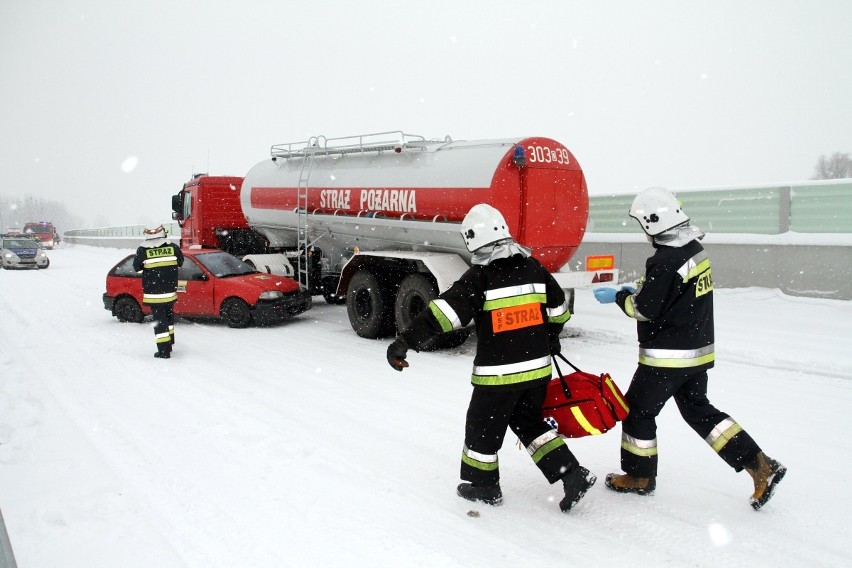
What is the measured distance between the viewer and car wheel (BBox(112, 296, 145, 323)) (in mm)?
11125

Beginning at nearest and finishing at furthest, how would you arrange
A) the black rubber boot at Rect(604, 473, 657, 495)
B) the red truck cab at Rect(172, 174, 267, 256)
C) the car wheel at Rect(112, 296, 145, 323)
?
the black rubber boot at Rect(604, 473, 657, 495), the car wheel at Rect(112, 296, 145, 323), the red truck cab at Rect(172, 174, 267, 256)

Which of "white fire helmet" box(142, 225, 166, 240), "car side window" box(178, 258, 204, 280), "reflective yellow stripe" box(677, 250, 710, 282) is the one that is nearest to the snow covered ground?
"reflective yellow stripe" box(677, 250, 710, 282)

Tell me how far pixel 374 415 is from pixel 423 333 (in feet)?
7.54

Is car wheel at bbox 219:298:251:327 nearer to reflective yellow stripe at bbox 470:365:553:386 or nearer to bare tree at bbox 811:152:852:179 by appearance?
reflective yellow stripe at bbox 470:365:553:386

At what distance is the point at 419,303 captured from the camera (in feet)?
29.0

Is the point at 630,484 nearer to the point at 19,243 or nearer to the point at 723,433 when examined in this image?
the point at 723,433

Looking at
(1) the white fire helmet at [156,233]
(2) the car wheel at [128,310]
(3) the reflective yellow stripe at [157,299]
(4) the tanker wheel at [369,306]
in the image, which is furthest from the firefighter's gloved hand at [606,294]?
(2) the car wheel at [128,310]

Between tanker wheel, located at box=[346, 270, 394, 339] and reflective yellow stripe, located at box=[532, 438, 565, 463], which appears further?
tanker wheel, located at box=[346, 270, 394, 339]

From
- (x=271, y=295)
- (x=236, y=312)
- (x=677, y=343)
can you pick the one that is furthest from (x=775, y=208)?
(x=236, y=312)

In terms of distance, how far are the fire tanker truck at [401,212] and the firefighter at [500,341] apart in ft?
13.6

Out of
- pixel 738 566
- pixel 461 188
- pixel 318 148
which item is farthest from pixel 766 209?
pixel 738 566

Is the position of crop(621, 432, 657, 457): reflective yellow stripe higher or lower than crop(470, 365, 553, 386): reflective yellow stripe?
lower

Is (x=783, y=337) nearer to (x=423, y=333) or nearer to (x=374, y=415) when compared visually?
(x=374, y=415)

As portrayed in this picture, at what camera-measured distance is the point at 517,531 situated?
3.75m
